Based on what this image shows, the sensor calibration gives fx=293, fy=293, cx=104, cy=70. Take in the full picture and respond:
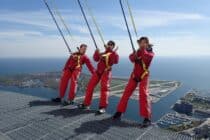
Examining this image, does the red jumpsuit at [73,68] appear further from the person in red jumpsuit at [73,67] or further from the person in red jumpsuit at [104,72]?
the person in red jumpsuit at [104,72]

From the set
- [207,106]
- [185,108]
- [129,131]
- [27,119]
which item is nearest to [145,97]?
[129,131]

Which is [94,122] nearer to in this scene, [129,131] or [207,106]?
[129,131]

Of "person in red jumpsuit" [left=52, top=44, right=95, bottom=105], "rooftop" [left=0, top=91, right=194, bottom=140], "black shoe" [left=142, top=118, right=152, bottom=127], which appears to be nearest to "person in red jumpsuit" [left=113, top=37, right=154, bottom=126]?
"black shoe" [left=142, top=118, right=152, bottom=127]

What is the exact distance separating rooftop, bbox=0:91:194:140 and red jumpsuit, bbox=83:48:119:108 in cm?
41

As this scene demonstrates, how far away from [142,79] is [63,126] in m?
1.78

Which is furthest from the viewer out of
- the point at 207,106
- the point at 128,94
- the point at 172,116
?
the point at 207,106

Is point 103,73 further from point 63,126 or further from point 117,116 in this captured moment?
point 63,126

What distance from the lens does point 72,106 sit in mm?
6770

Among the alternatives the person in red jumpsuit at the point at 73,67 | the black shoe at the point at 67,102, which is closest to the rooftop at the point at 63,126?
the black shoe at the point at 67,102

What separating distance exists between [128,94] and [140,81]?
0.37m

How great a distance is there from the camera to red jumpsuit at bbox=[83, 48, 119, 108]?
6.47 metres

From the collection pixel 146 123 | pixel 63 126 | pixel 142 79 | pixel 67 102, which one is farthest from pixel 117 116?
pixel 67 102

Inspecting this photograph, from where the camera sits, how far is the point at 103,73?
6.66 metres

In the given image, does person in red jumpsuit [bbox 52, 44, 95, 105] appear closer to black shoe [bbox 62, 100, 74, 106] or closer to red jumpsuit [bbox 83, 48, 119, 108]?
black shoe [bbox 62, 100, 74, 106]
